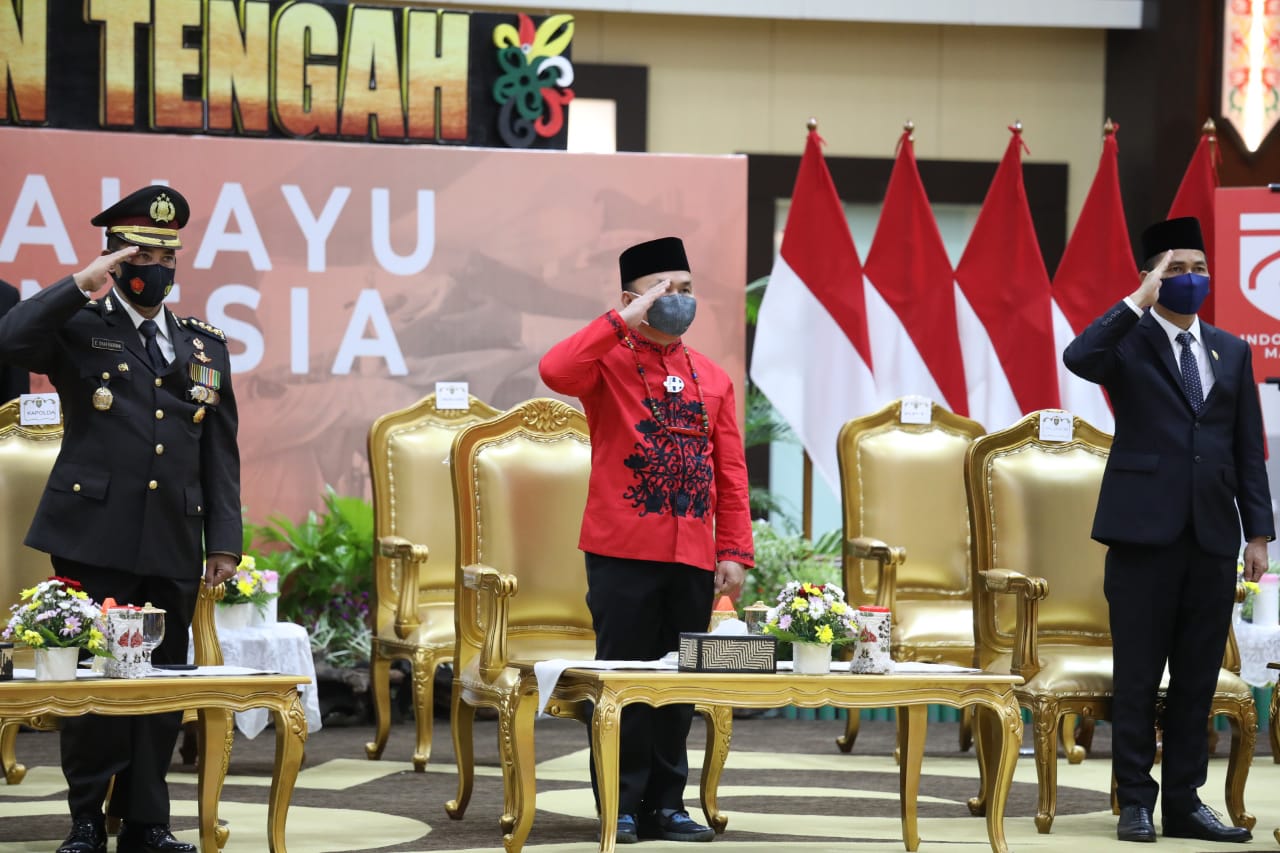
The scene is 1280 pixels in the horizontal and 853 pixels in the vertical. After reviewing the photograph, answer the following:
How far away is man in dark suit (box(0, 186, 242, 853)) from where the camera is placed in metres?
4.13

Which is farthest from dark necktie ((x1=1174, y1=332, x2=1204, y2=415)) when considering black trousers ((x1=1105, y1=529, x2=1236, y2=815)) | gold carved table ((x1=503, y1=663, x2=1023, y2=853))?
gold carved table ((x1=503, y1=663, x2=1023, y2=853))

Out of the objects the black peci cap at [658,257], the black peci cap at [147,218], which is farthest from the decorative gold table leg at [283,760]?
the black peci cap at [658,257]

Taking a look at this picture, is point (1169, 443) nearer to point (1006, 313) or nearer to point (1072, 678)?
point (1072, 678)

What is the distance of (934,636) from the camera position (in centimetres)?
625

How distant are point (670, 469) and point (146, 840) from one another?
5.09 feet

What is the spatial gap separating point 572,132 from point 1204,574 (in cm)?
719

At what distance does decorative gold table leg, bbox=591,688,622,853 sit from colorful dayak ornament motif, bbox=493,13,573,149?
4.35 m

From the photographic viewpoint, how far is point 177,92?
7.64m

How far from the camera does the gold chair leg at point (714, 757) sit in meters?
4.88

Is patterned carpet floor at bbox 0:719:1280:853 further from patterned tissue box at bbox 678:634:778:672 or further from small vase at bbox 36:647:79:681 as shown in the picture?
small vase at bbox 36:647:79:681

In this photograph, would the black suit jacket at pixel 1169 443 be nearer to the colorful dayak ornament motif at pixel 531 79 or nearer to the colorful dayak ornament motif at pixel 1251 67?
the colorful dayak ornament motif at pixel 531 79

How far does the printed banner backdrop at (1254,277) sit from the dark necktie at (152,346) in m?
4.94

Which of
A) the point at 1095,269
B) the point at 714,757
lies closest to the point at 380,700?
the point at 714,757

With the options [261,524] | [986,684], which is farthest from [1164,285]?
[261,524]
